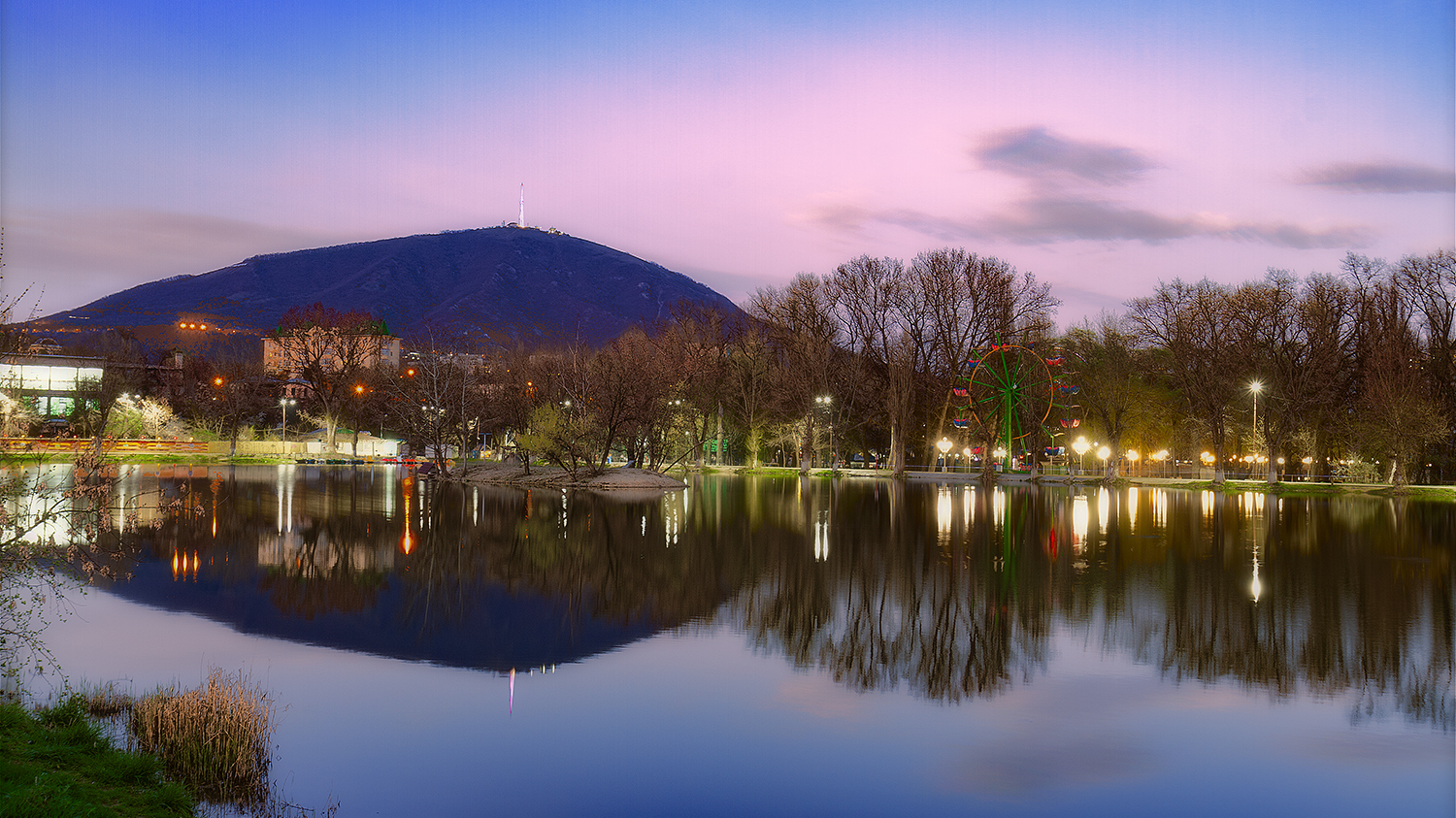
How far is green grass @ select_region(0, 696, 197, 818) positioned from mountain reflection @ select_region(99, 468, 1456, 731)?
2.76 m

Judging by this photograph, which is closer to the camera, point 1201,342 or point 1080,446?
point 1201,342

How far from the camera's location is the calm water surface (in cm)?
1045

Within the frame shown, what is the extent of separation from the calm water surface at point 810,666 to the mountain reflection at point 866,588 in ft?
0.35

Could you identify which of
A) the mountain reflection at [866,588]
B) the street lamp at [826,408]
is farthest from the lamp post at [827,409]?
the mountain reflection at [866,588]

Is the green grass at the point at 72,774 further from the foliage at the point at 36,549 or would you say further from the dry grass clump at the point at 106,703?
the foliage at the point at 36,549

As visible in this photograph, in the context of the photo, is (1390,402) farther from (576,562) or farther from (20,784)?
(20,784)

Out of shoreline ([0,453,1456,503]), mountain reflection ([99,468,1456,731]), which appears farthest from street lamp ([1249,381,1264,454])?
mountain reflection ([99,468,1456,731])

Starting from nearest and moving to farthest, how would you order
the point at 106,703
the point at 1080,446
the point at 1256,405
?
1. the point at 106,703
2. the point at 1256,405
3. the point at 1080,446

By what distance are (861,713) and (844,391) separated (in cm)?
7904

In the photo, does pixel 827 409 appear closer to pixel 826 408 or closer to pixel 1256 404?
pixel 826 408

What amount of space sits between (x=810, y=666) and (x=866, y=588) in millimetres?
6839

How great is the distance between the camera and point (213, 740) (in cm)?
1053

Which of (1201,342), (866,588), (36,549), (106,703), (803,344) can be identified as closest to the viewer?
(106,703)

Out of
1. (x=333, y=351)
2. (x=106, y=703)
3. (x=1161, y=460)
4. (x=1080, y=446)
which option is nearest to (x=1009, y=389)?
(x=1080, y=446)
